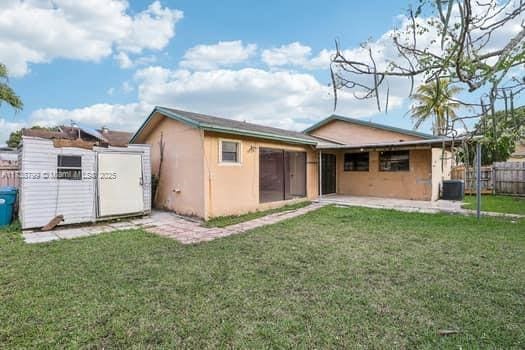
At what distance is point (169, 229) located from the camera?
673cm

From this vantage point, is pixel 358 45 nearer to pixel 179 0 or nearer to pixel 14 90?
pixel 179 0

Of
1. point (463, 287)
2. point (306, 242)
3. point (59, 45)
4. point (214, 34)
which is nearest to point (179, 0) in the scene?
point (214, 34)

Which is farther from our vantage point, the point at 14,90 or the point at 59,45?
the point at 14,90

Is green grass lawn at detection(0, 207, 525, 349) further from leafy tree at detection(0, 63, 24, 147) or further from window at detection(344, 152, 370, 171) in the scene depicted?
leafy tree at detection(0, 63, 24, 147)

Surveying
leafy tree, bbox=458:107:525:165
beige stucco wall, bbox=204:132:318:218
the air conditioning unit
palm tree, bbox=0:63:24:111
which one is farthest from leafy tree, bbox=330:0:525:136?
palm tree, bbox=0:63:24:111

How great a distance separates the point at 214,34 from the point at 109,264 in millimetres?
8966

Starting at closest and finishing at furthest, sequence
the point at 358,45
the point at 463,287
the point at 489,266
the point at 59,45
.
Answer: the point at 358,45 < the point at 463,287 < the point at 489,266 < the point at 59,45

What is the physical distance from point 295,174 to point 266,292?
892 cm

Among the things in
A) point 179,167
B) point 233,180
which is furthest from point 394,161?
point 179,167

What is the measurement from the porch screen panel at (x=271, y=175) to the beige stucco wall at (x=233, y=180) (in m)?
0.38

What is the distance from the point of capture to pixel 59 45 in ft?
32.9

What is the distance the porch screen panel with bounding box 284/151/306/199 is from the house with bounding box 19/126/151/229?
5519 mm

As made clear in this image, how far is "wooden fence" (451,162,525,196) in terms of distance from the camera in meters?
12.7

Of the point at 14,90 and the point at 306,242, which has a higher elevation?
the point at 14,90
